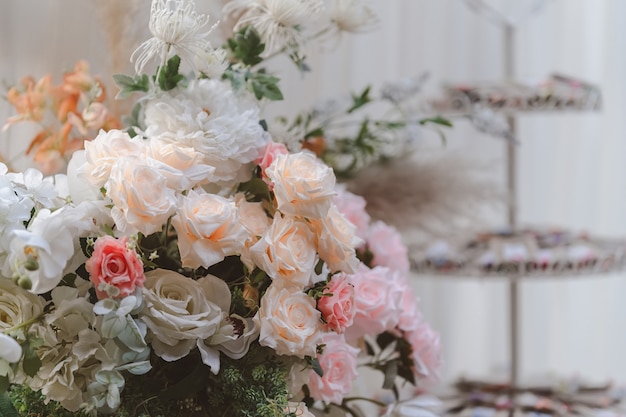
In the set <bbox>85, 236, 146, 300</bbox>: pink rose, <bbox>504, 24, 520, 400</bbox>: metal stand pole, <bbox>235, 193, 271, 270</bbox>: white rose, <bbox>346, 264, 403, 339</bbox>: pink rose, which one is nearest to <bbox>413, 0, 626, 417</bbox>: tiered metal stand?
<bbox>504, 24, 520, 400</bbox>: metal stand pole

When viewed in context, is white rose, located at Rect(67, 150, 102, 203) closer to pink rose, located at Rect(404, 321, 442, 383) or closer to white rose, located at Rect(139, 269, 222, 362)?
white rose, located at Rect(139, 269, 222, 362)

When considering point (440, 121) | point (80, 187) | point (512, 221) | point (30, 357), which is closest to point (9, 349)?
point (30, 357)

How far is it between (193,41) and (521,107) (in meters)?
0.61

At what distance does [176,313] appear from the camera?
55 centimetres

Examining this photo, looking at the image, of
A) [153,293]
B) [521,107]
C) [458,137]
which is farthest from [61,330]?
[458,137]

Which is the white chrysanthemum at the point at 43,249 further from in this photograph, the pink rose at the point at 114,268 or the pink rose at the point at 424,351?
the pink rose at the point at 424,351

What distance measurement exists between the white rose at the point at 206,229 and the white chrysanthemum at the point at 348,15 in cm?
27

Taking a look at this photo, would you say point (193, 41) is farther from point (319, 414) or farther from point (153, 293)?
point (319, 414)

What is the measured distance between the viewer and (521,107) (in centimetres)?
110

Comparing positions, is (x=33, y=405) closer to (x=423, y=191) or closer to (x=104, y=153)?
(x=104, y=153)

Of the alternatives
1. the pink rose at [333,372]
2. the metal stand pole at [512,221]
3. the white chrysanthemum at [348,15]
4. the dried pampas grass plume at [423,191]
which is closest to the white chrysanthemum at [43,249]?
the pink rose at [333,372]

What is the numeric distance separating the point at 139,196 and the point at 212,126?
10 centimetres

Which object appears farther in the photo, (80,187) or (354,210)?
(354,210)

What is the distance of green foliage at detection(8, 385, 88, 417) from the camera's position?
0.56 metres
